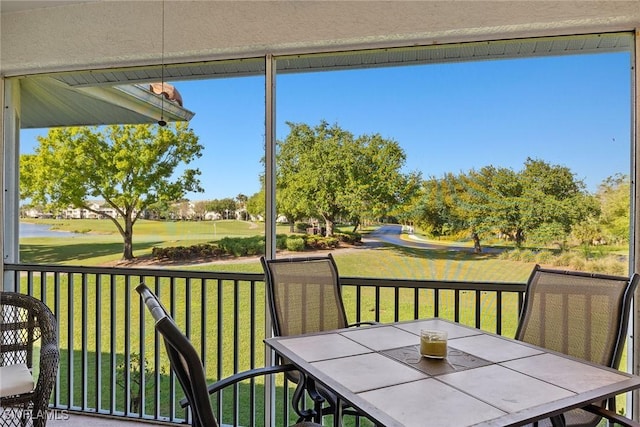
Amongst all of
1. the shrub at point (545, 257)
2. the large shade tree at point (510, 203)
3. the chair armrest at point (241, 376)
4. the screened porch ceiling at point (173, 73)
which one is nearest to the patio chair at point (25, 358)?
the chair armrest at point (241, 376)

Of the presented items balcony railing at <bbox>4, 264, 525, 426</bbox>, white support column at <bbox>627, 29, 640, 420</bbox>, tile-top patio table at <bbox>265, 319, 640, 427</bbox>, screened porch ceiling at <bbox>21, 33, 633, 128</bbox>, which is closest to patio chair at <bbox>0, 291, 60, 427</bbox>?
balcony railing at <bbox>4, 264, 525, 426</bbox>

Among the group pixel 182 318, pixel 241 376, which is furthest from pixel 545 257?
pixel 182 318

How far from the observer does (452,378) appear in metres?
1.30

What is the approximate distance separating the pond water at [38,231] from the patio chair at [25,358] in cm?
68

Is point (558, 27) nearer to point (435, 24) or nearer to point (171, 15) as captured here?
point (435, 24)

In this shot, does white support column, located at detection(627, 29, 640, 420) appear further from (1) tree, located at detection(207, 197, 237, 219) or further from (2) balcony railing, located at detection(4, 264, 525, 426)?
(1) tree, located at detection(207, 197, 237, 219)

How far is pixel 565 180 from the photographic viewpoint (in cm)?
251

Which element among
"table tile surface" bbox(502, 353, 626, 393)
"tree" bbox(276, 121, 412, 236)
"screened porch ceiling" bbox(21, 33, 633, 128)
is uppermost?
"screened porch ceiling" bbox(21, 33, 633, 128)

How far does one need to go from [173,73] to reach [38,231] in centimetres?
173

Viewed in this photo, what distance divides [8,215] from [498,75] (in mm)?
3893

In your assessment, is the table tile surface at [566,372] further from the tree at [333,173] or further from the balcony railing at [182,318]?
the tree at [333,173]

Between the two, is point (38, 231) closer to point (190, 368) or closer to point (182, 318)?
point (182, 318)

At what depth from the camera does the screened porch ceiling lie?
2510 mm

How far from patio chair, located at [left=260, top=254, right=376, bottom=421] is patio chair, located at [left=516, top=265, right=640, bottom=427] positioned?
89cm
